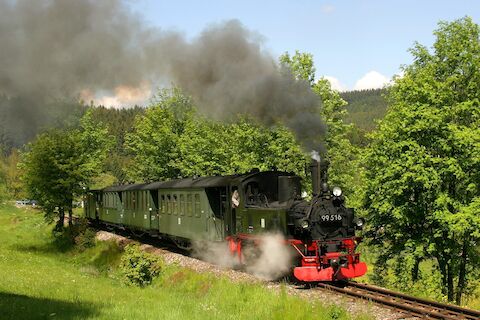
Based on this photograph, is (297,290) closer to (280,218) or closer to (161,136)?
(280,218)

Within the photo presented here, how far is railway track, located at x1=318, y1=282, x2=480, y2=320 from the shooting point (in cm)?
1062

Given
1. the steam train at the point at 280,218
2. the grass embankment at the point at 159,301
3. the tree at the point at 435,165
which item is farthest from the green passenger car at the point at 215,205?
the tree at the point at 435,165

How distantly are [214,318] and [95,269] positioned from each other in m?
16.2

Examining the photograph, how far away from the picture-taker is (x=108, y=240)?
32000mm

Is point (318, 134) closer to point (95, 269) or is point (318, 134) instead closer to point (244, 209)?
point (244, 209)

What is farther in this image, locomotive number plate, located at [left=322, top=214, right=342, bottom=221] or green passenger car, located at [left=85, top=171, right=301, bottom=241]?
green passenger car, located at [left=85, top=171, right=301, bottom=241]

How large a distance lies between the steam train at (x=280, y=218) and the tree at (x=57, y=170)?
14444 millimetres

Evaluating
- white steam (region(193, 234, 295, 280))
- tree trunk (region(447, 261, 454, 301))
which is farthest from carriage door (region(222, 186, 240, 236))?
tree trunk (region(447, 261, 454, 301))

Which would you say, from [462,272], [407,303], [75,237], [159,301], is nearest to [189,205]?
[159,301]

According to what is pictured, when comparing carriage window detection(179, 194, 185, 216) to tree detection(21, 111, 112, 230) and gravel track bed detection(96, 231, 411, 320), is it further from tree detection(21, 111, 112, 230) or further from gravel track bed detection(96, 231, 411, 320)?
tree detection(21, 111, 112, 230)

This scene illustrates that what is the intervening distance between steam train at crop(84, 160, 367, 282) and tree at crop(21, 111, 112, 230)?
1444 cm

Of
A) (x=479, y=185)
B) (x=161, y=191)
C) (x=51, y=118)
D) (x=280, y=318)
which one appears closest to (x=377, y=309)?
(x=280, y=318)

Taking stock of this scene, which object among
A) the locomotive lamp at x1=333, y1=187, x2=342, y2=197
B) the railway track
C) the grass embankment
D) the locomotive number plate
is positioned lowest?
the railway track

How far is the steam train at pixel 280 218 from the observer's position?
1374 cm
